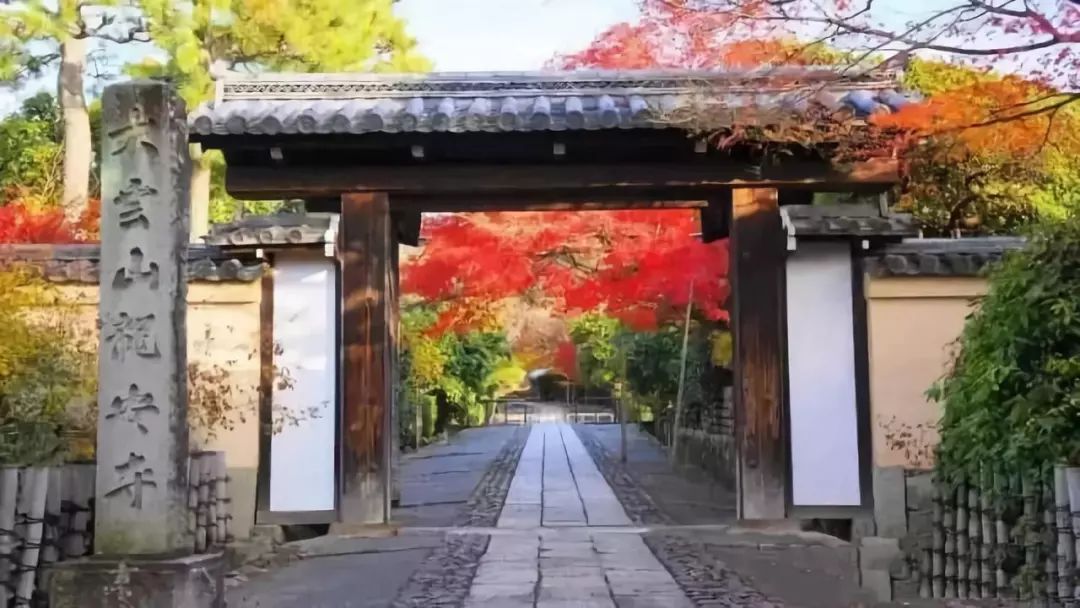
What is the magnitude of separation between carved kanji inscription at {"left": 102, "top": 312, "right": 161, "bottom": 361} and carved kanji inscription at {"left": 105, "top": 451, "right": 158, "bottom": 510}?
0.57m

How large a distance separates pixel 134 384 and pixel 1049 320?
547 cm

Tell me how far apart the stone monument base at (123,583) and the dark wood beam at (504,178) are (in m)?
4.67

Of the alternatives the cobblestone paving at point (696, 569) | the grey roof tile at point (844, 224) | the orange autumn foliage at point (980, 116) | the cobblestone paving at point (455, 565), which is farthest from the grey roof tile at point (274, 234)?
the orange autumn foliage at point (980, 116)

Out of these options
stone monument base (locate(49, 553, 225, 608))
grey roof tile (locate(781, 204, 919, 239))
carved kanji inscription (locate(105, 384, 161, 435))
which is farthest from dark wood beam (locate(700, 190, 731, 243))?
stone monument base (locate(49, 553, 225, 608))

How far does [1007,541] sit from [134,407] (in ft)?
17.4

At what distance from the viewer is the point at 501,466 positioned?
19.6 metres

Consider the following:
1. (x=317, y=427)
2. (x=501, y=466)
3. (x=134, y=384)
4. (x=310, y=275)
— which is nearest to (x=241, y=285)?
(x=310, y=275)

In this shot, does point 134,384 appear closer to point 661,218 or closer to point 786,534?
point 786,534

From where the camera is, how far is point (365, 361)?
9594 mm

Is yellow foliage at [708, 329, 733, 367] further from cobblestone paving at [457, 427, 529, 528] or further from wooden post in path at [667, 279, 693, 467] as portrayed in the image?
cobblestone paving at [457, 427, 529, 528]

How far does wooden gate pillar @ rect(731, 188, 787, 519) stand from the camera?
9.46 m

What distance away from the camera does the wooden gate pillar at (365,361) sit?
951 centimetres

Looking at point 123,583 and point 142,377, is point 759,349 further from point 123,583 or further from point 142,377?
point 123,583

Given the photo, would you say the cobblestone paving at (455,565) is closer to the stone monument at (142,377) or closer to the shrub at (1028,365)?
the stone monument at (142,377)
